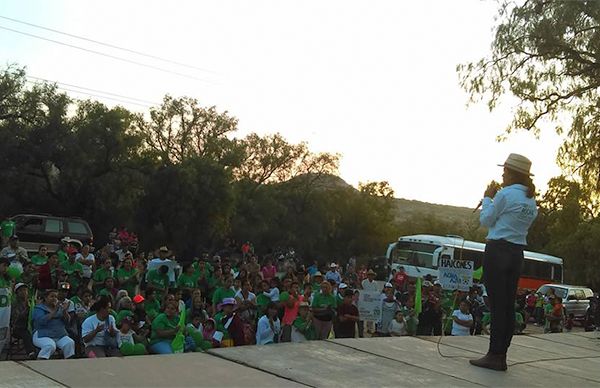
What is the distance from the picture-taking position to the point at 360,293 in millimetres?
14211

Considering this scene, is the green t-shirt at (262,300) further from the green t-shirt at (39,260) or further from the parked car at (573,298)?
the parked car at (573,298)

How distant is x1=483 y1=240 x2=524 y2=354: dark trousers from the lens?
533 cm

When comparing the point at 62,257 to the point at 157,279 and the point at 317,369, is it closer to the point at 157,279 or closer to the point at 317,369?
the point at 157,279

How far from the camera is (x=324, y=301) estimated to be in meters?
12.3

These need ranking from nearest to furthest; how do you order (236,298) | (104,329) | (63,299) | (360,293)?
(104,329) < (63,299) < (236,298) < (360,293)

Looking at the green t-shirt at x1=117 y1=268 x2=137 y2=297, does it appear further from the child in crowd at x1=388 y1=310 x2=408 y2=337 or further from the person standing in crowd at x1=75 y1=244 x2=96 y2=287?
the child in crowd at x1=388 y1=310 x2=408 y2=337

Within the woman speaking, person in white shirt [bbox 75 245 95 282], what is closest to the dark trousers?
the woman speaking

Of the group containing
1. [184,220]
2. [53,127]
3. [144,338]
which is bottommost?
[144,338]

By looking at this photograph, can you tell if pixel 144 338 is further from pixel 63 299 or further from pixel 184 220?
pixel 184 220

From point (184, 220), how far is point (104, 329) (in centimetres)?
2931

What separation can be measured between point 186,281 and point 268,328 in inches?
148

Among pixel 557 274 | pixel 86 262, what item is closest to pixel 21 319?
pixel 86 262

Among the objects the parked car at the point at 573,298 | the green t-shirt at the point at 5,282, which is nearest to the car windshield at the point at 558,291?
the parked car at the point at 573,298

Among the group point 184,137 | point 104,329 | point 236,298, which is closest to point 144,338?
point 104,329
